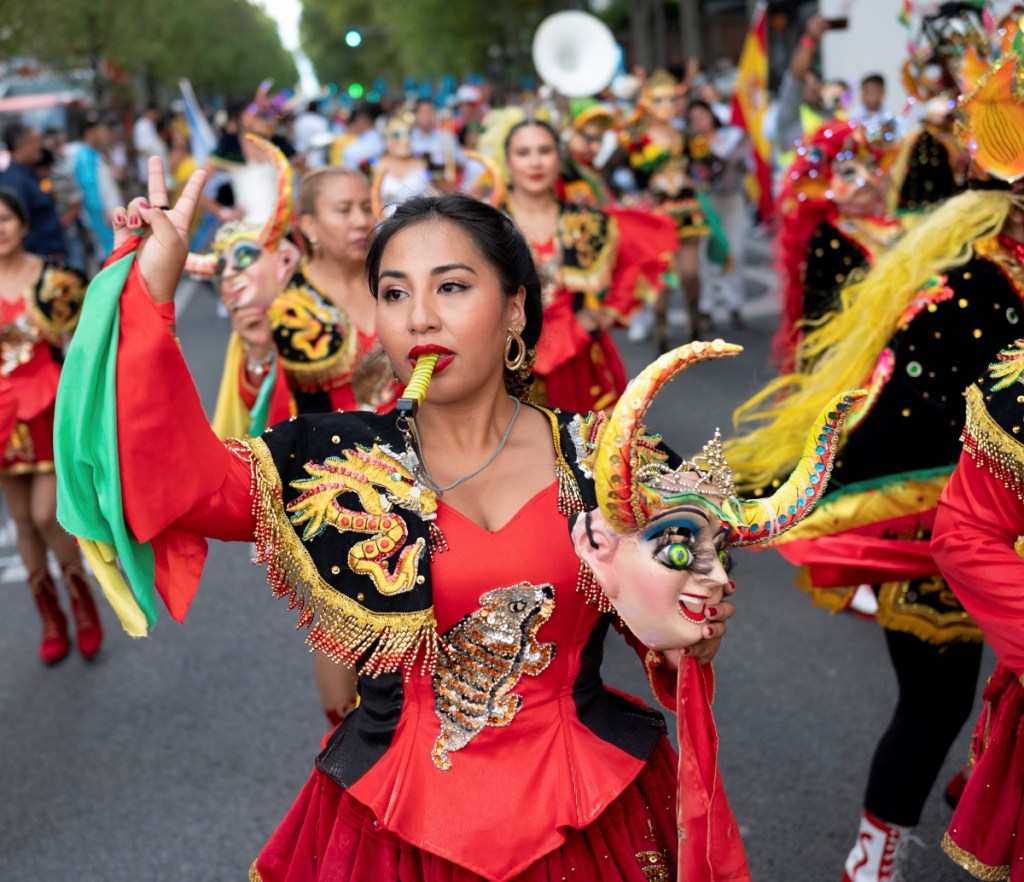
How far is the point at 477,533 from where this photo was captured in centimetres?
219

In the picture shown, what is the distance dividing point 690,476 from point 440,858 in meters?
0.80

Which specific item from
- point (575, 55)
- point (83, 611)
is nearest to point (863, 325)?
point (83, 611)

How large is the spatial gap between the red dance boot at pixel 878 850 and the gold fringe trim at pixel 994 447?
114cm

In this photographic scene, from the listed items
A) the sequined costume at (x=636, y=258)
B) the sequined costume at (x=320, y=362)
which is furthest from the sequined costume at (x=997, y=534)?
the sequined costume at (x=636, y=258)

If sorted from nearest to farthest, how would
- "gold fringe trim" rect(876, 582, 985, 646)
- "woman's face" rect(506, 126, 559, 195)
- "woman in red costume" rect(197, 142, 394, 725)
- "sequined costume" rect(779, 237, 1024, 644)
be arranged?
1. "sequined costume" rect(779, 237, 1024, 644)
2. "gold fringe trim" rect(876, 582, 985, 646)
3. "woman in red costume" rect(197, 142, 394, 725)
4. "woman's face" rect(506, 126, 559, 195)

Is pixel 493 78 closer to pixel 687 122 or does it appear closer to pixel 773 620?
pixel 687 122

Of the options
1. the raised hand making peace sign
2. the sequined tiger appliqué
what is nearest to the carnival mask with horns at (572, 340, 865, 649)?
the sequined tiger appliqué

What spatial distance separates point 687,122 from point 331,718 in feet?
28.7

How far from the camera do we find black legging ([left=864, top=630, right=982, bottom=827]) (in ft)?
9.90

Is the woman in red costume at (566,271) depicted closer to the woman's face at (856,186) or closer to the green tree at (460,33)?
the woman's face at (856,186)

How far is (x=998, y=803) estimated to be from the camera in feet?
8.39

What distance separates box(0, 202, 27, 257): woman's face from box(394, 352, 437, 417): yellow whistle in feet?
11.9

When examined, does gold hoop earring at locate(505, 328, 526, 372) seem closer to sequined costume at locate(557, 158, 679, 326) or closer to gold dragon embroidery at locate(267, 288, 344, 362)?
gold dragon embroidery at locate(267, 288, 344, 362)

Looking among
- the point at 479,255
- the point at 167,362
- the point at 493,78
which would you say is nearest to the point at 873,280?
the point at 479,255
